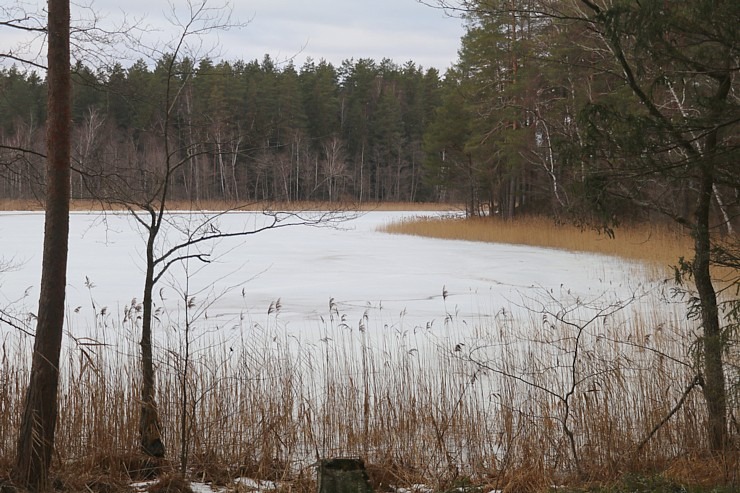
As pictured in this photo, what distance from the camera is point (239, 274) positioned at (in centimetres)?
1360

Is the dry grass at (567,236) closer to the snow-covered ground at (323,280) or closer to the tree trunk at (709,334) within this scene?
the snow-covered ground at (323,280)

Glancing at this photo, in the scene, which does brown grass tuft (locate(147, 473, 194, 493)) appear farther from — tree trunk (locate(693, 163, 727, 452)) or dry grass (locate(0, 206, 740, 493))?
tree trunk (locate(693, 163, 727, 452))

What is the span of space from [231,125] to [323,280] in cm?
815

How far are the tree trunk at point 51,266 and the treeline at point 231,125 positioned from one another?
0.46 meters

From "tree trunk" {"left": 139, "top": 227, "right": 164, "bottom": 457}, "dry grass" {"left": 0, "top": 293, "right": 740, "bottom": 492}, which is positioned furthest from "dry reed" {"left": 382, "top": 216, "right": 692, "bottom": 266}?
"tree trunk" {"left": 139, "top": 227, "right": 164, "bottom": 457}

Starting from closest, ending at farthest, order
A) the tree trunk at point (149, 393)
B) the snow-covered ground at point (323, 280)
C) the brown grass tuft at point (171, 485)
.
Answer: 1. the brown grass tuft at point (171, 485)
2. the tree trunk at point (149, 393)
3. the snow-covered ground at point (323, 280)

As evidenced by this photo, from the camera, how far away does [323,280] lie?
1287cm

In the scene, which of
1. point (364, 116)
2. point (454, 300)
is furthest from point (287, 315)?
point (364, 116)

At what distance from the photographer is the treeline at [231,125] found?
476 centimetres

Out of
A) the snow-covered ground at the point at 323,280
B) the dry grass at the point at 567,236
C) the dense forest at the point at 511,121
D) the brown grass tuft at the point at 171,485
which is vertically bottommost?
the brown grass tuft at the point at 171,485

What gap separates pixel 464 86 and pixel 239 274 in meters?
18.6

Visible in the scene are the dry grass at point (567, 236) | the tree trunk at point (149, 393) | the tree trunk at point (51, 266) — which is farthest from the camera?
the dry grass at point (567, 236)

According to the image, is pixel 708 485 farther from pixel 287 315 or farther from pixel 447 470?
pixel 287 315

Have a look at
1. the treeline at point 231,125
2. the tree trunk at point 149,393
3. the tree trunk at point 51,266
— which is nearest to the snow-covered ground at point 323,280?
the treeline at point 231,125
